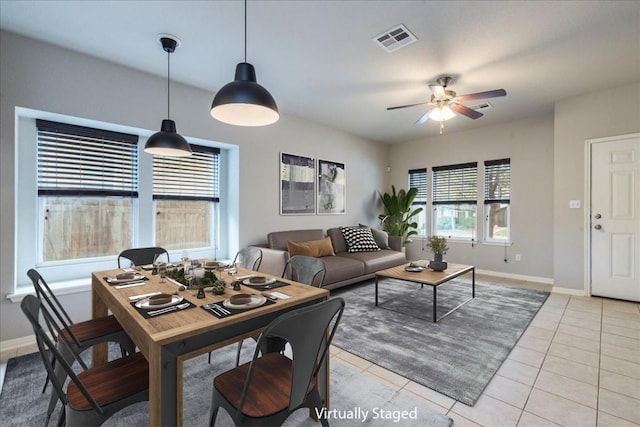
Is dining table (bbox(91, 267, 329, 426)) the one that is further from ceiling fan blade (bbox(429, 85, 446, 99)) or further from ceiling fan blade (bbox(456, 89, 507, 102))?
ceiling fan blade (bbox(429, 85, 446, 99))

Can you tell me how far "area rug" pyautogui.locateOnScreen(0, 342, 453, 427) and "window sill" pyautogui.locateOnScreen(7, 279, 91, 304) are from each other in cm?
60

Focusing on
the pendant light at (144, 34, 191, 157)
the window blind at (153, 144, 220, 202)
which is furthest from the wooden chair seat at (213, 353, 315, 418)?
the window blind at (153, 144, 220, 202)

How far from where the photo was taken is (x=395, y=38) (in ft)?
8.61

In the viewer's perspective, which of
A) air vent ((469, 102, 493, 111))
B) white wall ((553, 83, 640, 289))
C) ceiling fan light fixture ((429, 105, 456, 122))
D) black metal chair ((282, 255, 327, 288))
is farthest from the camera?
air vent ((469, 102, 493, 111))

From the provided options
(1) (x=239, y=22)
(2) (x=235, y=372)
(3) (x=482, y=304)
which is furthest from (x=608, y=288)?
(1) (x=239, y=22)

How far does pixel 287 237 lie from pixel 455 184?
362cm

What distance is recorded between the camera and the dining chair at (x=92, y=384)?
1126 millimetres

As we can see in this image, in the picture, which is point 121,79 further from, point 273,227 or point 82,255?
point 273,227

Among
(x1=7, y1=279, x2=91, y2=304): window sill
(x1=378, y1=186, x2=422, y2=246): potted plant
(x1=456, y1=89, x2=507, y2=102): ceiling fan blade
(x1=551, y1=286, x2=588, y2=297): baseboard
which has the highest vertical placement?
(x1=456, y1=89, x2=507, y2=102): ceiling fan blade

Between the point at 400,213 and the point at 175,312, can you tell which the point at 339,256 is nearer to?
the point at 400,213

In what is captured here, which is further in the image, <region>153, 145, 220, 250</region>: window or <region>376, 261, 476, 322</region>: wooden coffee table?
<region>153, 145, 220, 250</region>: window

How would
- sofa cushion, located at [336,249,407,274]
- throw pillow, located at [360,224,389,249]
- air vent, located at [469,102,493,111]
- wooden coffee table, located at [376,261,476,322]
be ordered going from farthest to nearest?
throw pillow, located at [360,224,389,249] < sofa cushion, located at [336,249,407,274] < air vent, located at [469,102,493,111] < wooden coffee table, located at [376,261,476,322]

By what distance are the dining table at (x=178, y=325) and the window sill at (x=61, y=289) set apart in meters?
1.24

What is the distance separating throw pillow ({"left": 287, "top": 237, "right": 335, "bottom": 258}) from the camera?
413 cm
